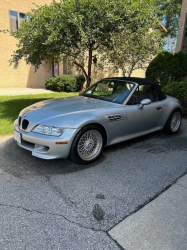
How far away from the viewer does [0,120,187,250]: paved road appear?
6.38ft

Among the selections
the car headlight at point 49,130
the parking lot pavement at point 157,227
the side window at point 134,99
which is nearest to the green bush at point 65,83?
the side window at point 134,99

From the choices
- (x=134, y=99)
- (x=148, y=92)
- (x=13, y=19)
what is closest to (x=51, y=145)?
(x=134, y=99)

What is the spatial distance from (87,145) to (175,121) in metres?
2.91

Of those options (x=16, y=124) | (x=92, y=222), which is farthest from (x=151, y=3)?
(x=92, y=222)

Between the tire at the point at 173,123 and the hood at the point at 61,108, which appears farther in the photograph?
the tire at the point at 173,123

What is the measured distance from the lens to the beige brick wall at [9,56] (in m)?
13.5

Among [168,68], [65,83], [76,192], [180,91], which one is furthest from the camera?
[65,83]

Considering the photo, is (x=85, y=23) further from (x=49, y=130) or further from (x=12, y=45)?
(x=12, y=45)

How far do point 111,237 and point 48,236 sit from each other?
0.62 metres

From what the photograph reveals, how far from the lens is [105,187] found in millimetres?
2787

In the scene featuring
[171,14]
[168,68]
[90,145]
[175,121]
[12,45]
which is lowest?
[90,145]

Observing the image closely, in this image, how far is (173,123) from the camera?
5129 mm

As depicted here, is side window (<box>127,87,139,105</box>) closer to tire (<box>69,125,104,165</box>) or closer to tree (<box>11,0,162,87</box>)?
tire (<box>69,125,104,165</box>)

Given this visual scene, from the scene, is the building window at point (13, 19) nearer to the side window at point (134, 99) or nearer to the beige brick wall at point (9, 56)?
the beige brick wall at point (9, 56)
